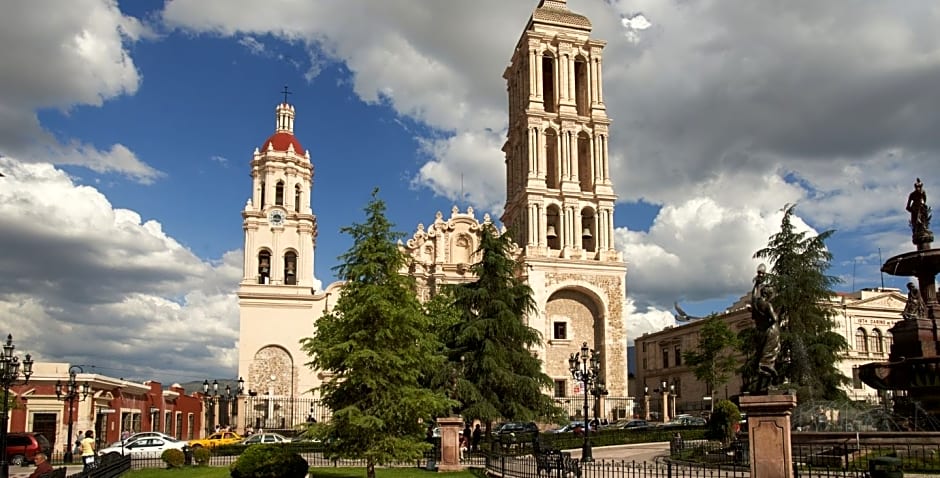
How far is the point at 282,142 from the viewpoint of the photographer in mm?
55594

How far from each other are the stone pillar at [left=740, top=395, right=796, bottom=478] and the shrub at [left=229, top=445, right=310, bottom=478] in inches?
390

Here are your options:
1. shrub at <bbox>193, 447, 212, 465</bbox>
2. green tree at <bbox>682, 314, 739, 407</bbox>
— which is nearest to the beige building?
green tree at <bbox>682, 314, 739, 407</bbox>

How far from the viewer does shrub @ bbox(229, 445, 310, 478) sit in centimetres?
1777

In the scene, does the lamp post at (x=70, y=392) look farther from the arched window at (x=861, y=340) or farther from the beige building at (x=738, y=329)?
the arched window at (x=861, y=340)

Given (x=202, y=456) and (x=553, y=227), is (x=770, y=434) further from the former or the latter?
(x=553, y=227)

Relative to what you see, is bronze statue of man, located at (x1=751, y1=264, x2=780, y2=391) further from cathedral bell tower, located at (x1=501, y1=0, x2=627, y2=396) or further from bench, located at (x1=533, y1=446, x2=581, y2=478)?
cathedral bell tower, located at (x1=501, y1=0, x2=627, y2=396)

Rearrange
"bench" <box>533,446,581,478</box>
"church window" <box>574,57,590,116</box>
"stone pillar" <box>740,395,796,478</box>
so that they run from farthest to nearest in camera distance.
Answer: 1. "church window" <box>574,57,590,116</box>
2. "bench" <box>533,446,581,478</box>
3. "stone pillar" <box>740,395,796,478</box>

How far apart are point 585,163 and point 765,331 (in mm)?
41776

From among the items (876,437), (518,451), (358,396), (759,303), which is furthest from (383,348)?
(876,437)

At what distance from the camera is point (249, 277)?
52156 mm

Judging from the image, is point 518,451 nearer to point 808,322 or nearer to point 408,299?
point 408,299

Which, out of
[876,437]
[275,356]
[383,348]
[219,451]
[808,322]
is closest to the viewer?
[876,437]

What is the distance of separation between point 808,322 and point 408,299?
70.9 ft

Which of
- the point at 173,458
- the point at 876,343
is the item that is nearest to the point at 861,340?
the point at 876,343
